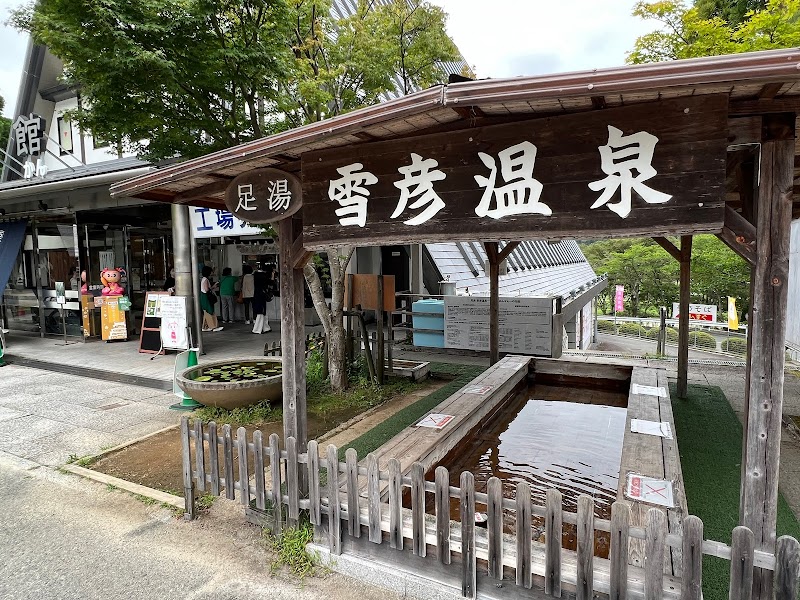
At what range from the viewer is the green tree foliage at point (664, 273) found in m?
24.3

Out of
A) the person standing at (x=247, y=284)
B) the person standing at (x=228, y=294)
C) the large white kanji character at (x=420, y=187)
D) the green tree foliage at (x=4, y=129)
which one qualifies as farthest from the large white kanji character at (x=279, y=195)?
the green tree foliage at (x=4, y=129)

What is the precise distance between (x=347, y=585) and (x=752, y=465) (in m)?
2.69

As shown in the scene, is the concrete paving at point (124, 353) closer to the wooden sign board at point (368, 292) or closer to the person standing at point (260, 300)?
the person standing at point (260, 300)

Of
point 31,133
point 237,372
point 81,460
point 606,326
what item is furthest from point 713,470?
point 606,326

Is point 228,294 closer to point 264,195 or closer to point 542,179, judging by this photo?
point 264,195

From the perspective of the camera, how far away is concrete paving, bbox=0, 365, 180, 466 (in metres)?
6.15

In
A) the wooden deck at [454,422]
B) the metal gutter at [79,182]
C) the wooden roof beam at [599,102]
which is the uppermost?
the metal gutter at [79,182]

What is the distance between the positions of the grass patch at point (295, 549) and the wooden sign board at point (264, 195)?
247 centimetres

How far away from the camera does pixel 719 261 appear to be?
2375cm

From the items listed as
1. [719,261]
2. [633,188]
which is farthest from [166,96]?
[719,261]

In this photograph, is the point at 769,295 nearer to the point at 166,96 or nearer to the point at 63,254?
the point at 166,96

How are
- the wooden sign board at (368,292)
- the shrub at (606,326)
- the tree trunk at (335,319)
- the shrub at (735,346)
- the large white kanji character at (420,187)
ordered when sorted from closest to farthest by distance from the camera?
the large white kanji character at (420,187), the tree trunk at (335,319), the wooden sign board at (368,292), the shrub at (735,346), the shrub at (606,326)

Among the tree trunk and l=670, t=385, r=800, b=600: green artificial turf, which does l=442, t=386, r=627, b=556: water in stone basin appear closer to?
l=670, t=385, r=800, b=600: green artificial turf

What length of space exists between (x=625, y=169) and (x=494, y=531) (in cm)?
226
